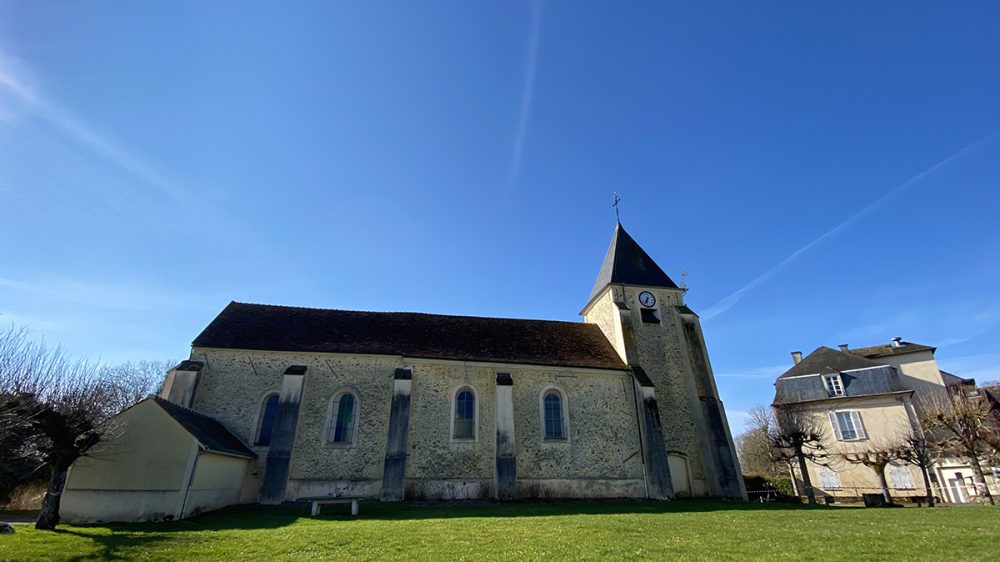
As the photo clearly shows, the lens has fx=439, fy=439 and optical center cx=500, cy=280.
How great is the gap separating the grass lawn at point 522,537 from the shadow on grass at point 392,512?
9 centimetres

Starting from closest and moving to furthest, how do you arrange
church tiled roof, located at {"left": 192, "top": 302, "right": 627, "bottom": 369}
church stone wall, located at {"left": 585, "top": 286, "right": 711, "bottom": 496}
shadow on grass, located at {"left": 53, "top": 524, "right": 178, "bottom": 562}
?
shadow on grass, located at {"left": 53, "top": 524, "right": 178, "bottom": 562}, church tiled roof, located at {"left": 192, "top": 302, "right": 627, "bottom": 369}, church stone wall, located at {"left": 585, "top": 286, "right": 711, "bottom": 496}

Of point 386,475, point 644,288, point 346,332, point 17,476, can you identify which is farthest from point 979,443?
point 17,476

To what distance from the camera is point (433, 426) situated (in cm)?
1764

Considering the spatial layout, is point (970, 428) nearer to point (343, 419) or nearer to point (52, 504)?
point (343, 419)

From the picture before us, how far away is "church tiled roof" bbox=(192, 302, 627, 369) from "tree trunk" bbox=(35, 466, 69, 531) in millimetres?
7166

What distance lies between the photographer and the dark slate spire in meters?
23.7

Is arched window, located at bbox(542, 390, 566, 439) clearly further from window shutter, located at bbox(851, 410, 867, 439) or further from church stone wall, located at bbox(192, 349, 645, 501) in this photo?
window shutter, located at bbox(851, 410, 867, 439)

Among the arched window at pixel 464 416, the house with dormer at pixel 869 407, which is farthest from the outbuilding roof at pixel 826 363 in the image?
the arched window at pixel 464 416

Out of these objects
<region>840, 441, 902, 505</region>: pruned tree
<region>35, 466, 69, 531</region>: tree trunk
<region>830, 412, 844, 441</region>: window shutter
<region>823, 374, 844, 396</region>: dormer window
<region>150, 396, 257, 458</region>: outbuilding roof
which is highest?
<region>823, 374, 844, 396</region>: dormer window

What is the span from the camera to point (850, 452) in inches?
1013

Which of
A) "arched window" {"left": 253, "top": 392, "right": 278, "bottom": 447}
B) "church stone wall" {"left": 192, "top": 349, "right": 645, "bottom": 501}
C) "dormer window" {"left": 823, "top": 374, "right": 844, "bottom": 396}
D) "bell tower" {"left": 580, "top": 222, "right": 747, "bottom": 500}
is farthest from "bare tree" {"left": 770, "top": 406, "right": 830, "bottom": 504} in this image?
"arched window" {"left": 253, "top": 392, "right": 278, "bottom": 447}

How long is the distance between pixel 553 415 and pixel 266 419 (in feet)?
37.8

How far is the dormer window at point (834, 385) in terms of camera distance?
91.0ft

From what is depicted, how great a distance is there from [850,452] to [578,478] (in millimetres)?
19206
